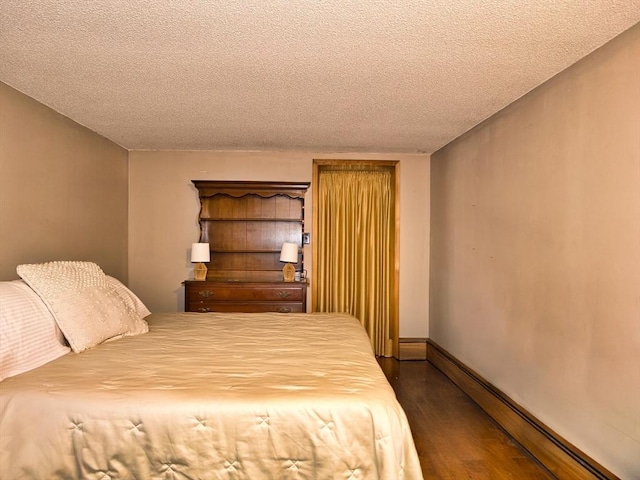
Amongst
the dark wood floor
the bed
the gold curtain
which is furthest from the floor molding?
the gold curtain

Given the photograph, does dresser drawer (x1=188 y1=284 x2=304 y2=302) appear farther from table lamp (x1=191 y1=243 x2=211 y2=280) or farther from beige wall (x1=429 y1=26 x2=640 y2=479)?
beige wall (x1=429 y1=26 x2=640 y2=479)

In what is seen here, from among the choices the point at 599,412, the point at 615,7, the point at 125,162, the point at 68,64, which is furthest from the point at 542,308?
the point at 125,162

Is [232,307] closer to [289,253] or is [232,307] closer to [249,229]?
[289,253]

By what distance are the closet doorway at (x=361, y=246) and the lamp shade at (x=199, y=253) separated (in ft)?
4.30

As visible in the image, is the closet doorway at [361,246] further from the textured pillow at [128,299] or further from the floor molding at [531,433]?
the textured pillow at [128,299]

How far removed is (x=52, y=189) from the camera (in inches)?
126

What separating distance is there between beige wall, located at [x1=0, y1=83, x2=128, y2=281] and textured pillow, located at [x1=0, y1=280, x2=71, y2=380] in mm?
733

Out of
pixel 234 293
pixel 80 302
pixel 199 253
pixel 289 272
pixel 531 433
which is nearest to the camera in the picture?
pixel 80 302

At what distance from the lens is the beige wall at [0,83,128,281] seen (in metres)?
2.74

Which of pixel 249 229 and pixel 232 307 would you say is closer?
pixel 232 307

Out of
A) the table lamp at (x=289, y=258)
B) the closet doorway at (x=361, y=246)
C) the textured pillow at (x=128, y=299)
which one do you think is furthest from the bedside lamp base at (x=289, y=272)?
the textured pillow at (x=128, y=299)

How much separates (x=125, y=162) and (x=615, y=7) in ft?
14.3

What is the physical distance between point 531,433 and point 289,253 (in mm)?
2662

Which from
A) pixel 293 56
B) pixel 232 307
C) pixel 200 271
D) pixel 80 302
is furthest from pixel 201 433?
pixel 200 271
